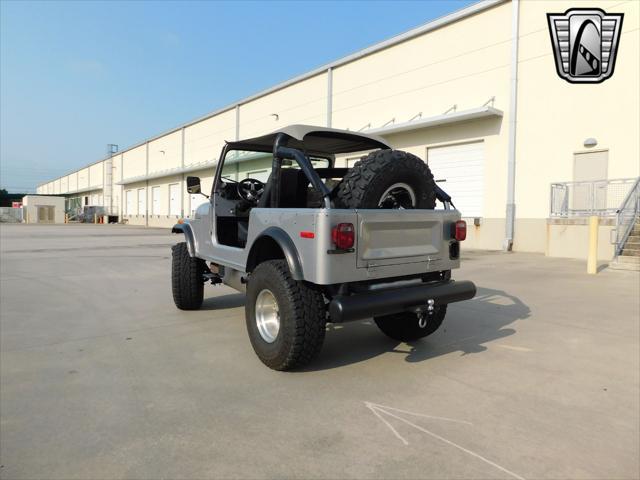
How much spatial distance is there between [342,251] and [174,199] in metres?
40.6

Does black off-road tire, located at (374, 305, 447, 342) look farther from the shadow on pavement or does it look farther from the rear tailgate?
the rear tailgate

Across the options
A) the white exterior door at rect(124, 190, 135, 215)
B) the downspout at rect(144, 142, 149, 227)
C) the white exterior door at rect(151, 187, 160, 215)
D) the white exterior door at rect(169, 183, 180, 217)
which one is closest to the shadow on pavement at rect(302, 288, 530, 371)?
the white exterior door at rect(169, 183, 180, 217)

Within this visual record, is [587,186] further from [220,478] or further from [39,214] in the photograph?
[39,214]

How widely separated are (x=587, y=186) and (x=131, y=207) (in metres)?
50.9

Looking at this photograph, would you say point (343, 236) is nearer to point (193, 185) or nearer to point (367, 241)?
point (367, 241)

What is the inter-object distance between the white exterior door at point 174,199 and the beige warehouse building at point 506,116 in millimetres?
21084

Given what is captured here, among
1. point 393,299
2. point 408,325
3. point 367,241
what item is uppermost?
point 367,241

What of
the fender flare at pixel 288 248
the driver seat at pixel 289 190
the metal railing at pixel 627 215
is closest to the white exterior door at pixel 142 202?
the metal railing at pixel 627 215

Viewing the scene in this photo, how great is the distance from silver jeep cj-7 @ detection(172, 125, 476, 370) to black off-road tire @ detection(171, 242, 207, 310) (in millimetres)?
1048

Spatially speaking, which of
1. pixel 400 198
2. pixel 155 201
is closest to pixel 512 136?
pixel 400 198

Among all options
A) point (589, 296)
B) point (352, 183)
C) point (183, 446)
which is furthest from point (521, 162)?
point (183, 446)

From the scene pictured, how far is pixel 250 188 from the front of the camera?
538 cm

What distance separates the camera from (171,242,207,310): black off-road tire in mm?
5695

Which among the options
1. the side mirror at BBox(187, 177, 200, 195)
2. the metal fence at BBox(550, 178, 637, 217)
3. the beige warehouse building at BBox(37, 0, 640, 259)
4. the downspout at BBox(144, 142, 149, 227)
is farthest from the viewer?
the downspout at BBox(144, 142, 149, 227)
